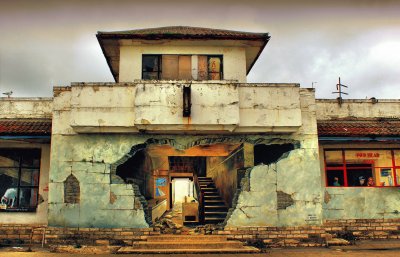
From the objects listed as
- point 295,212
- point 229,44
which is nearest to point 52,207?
point 295,212

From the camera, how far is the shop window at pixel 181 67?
14.3m

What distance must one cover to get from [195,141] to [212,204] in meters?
5.69

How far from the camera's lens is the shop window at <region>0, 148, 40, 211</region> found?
43.9 feet

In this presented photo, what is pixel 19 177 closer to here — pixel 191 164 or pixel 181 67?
pixel 181 67

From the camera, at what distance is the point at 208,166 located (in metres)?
22.5

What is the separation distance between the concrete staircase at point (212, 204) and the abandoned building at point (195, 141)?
182 cm

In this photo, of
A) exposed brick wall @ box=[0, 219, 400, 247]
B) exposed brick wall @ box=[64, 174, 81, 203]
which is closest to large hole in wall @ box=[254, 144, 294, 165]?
exposed brick wall @ box=[0, 219, 400, 247]

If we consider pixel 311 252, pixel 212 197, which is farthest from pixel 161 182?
pixel 311 252

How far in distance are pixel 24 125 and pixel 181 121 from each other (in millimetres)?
5815

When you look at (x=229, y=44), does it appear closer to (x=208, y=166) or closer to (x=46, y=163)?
(x=46, y=163)

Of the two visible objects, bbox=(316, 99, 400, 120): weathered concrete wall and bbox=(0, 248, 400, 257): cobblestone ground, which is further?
bbox=(316, 99, 400, 120): weathered concrete wall

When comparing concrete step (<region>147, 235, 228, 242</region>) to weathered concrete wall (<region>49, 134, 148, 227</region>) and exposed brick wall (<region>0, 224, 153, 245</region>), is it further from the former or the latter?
weathered concrete wall (<region>49, 134, 148, 227</region>)

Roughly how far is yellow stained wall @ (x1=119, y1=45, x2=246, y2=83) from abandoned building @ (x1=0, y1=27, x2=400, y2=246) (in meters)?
0.04

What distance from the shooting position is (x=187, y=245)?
1113 centimetres
